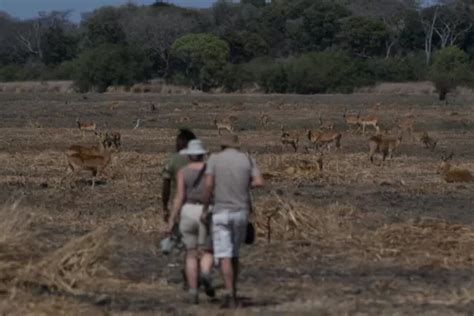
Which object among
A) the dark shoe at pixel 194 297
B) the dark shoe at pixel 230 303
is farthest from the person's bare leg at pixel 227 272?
the dark shoe at pixel 194 297

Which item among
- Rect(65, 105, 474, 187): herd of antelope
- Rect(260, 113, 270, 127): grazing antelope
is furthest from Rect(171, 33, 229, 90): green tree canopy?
Rect(260, 113, 270, 127): grazing antelope

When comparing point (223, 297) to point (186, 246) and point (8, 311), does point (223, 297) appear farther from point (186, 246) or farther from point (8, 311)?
point (8, 311)

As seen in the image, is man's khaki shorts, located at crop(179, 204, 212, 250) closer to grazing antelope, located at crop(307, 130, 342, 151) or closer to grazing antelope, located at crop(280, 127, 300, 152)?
grazing antelope, located at crop(280, 127, 300, 152)

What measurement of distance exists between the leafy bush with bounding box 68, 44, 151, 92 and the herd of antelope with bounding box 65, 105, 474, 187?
112ft

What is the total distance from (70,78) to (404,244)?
84060 millimetres

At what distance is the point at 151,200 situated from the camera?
A: 73.6 ft

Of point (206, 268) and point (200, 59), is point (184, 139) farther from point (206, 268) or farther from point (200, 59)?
point (200, 59)

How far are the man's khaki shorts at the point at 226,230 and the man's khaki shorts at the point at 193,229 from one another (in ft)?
1.06

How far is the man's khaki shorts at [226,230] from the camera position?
12258 mm

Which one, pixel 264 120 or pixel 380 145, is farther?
pixel 264 120

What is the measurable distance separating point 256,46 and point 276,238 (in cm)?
9252

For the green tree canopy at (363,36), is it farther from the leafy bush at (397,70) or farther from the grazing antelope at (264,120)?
the grazing antelope at (264,120)

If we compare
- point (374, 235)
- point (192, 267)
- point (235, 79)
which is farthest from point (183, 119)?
point (192, 267)

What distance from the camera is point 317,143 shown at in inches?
1420
